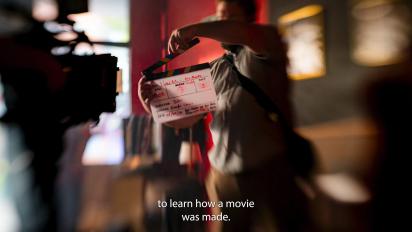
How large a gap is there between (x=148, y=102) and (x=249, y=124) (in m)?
0.21

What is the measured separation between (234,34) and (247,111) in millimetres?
153

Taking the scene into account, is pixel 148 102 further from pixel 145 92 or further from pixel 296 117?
pixel 296 117

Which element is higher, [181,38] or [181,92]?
[181,38]

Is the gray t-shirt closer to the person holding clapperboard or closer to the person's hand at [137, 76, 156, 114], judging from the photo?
the person holding clapperboard

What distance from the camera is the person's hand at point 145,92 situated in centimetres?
70

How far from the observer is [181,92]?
2.26 ft

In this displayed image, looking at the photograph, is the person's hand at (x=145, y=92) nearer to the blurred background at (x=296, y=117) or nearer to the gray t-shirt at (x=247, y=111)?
the blurred background at (x=296, y=117)

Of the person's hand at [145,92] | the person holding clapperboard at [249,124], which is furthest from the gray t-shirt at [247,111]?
the person's hand at [145,92]

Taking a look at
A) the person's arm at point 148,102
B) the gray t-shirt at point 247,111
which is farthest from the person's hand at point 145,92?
the gray t-shirt at point 247,111

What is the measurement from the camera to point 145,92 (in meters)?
0.70

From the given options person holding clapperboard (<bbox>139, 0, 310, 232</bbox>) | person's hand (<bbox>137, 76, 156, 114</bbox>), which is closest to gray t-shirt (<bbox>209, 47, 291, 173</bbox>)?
person holding clapperboard (<bbox>139, 0, 310, 232</bbox>)

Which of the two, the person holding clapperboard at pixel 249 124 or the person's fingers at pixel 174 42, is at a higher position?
the person's fingers at pixel 174 42

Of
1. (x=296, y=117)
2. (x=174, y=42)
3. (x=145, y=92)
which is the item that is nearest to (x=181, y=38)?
(x=174, y=42)

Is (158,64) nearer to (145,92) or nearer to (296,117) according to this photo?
(145,92)
